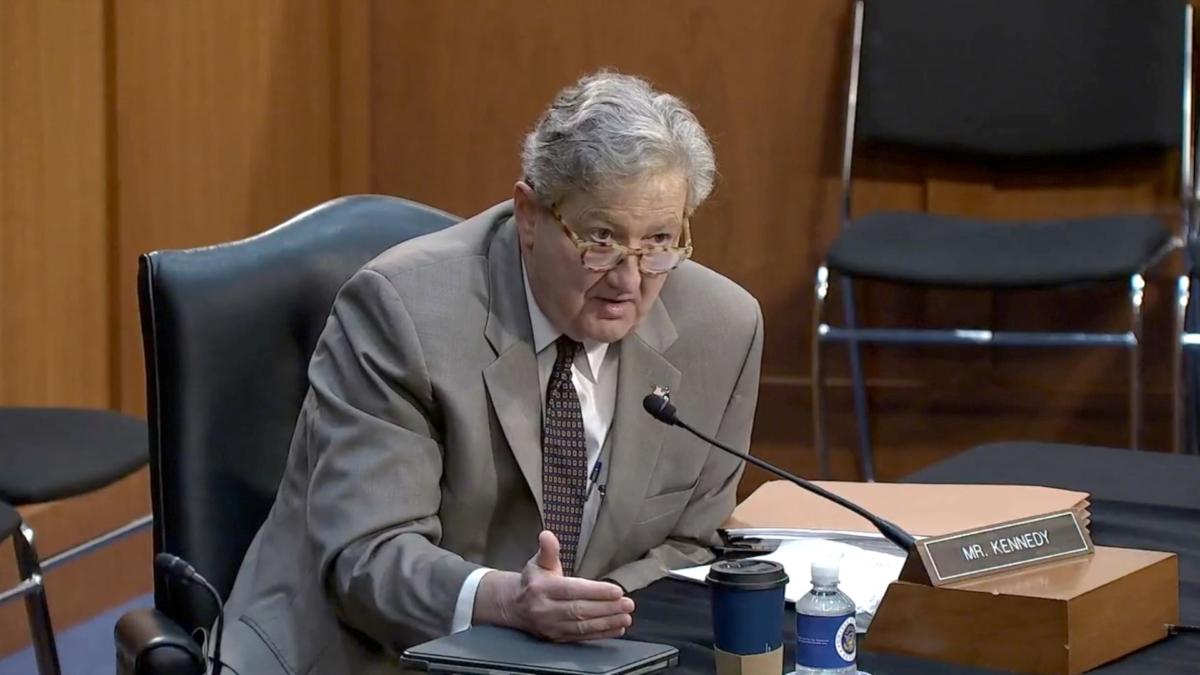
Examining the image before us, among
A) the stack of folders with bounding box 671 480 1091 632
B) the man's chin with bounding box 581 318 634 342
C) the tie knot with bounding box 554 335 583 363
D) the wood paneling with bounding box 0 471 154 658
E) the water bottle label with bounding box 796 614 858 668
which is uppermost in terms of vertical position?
the man's chin with bounding box 581 318 634 342

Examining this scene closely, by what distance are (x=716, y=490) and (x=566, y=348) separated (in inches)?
9.6

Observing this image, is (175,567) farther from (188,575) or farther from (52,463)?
(52,463)

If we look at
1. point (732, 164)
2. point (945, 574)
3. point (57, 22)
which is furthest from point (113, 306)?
point (945, 574)

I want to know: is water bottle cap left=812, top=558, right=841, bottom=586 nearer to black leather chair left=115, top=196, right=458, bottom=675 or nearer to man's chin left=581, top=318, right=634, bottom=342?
man's chin left=581, top=318, right=634, bottom=342

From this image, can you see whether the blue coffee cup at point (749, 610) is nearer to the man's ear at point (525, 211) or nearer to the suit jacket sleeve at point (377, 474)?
the suit jacket sleeve at point (377, 474)

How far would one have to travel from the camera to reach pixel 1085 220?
12.4ft

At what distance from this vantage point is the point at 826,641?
4.22 ft

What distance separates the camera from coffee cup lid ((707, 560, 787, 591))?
4.30 feet

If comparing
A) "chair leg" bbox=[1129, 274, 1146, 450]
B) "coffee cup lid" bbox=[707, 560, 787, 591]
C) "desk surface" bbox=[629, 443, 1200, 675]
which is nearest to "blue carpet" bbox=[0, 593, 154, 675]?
"desk surface" bbox=[629, 443, 1200, 675]

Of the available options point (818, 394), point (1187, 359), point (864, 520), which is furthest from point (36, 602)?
point (1187, 359)

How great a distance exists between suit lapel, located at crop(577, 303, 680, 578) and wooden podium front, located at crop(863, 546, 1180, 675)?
0.46 meters

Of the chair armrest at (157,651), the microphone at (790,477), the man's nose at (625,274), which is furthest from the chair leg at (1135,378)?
the chair armrest at (157,651)

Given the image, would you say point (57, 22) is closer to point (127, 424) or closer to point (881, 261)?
point (127, 424)

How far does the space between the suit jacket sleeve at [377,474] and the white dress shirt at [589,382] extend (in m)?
0.15
